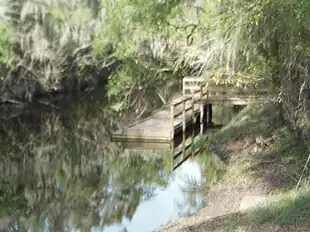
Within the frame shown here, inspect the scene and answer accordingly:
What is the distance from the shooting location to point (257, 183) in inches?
358

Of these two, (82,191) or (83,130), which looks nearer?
(82,191)

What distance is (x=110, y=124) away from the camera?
21359 mm

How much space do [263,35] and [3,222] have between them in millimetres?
5997

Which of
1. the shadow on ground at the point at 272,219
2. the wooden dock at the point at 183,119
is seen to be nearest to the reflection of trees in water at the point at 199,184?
the wooden dock at the point at 183,119

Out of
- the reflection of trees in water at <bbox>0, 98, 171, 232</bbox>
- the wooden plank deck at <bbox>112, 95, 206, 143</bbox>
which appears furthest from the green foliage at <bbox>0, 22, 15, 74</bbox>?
the wooden plank deck at <bbox>112, 95, 206, 143</bbox>

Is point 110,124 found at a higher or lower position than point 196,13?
lower

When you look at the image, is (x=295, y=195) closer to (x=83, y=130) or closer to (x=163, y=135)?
(x=163, y=135)

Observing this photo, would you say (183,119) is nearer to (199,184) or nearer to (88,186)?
(88,186)

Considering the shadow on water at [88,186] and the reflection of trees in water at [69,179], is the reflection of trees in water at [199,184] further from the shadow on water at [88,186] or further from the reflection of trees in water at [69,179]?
the reflection of trees in water at [69,179]

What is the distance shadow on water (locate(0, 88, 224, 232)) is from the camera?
9992 mm

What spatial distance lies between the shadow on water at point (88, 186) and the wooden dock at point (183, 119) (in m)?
0.67

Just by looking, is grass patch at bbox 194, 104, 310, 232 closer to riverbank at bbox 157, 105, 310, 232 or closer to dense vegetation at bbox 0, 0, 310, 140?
riverbank at bbox 157, 105, 310, 232

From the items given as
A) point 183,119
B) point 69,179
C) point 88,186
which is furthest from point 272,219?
point 183,119

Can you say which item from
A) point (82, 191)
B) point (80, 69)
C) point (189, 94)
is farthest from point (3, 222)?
point (80, 69)
